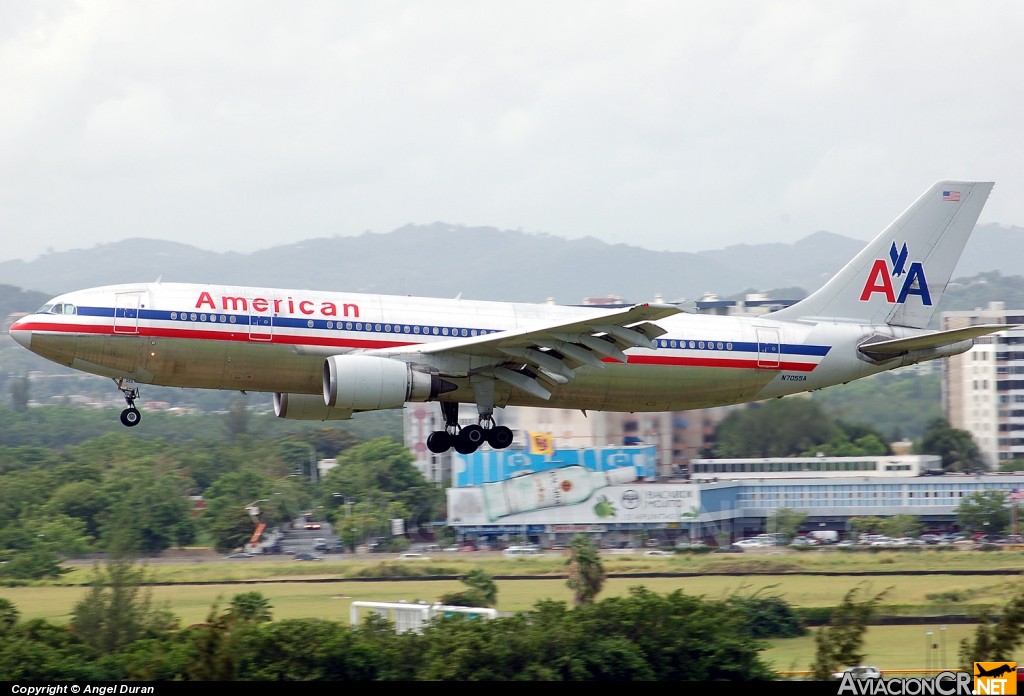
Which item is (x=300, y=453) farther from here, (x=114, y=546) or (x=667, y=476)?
(x=114, y=546)

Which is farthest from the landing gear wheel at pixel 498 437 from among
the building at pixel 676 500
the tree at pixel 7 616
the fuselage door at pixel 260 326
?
the building at pixel 676 500

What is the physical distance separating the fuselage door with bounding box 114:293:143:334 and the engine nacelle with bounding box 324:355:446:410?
15.8ft

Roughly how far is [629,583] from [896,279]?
13858 millimetres

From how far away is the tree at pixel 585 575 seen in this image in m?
41.6

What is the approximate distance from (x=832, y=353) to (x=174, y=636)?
2032 centimetres

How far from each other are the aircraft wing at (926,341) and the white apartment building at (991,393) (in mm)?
49906

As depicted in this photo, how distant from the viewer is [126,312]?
31891 millimetres

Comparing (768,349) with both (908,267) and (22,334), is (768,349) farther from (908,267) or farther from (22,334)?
(22,334)

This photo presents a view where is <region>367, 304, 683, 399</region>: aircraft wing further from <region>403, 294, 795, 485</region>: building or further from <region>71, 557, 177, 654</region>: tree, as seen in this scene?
<region>403, 294, 795, 485</region>: building

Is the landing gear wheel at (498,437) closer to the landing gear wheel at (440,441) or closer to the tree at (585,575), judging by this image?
the landing gear wheel at (440,441)

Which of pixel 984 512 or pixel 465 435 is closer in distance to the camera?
pixel 465 435

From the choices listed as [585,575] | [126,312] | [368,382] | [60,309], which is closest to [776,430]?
[585,575]

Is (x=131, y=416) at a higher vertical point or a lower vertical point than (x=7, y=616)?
higher

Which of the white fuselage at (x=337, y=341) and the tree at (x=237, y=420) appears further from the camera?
the tree at (x=237, y=420)
